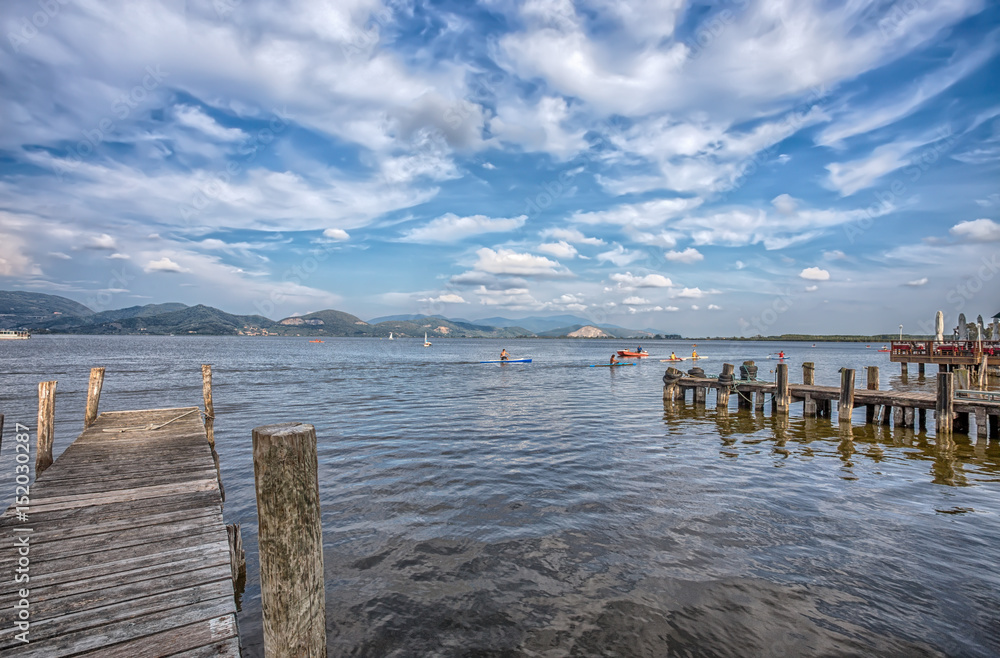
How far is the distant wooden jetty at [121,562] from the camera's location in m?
4.22

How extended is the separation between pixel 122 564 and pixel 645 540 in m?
8.22

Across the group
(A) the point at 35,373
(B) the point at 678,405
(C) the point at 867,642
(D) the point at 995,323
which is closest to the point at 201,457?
(C) the point at 867,642

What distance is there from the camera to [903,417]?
1997 centimetres

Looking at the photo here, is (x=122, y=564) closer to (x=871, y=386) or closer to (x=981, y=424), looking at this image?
(x=981, y=424)

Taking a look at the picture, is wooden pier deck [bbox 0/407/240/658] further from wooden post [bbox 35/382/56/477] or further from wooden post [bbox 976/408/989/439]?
wooden post [bbox 976/408/989/439]

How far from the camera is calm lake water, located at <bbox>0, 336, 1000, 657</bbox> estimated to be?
6242mm

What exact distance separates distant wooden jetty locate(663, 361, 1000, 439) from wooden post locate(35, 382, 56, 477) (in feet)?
86.4

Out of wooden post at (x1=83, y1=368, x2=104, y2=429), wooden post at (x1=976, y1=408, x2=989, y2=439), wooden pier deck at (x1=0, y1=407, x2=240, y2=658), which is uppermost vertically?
wooden post at (x1=83, y1=368, x2=104, y2=429)

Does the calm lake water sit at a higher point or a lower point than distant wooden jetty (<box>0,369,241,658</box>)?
lower

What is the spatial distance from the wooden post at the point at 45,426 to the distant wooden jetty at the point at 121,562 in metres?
1.33

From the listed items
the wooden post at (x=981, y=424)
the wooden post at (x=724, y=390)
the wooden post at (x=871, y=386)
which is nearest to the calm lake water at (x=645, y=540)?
the wooden post at (x=981, y=424)

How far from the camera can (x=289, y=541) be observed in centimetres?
365

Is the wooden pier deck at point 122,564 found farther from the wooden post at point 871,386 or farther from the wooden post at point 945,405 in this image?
the wooden post at point 871,386

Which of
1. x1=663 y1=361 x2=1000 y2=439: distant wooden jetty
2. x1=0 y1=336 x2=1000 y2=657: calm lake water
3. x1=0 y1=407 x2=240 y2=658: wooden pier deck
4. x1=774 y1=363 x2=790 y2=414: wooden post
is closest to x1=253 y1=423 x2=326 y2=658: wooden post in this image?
x1=0 y1=407 x2=240 y2=658: wooden pier deck
